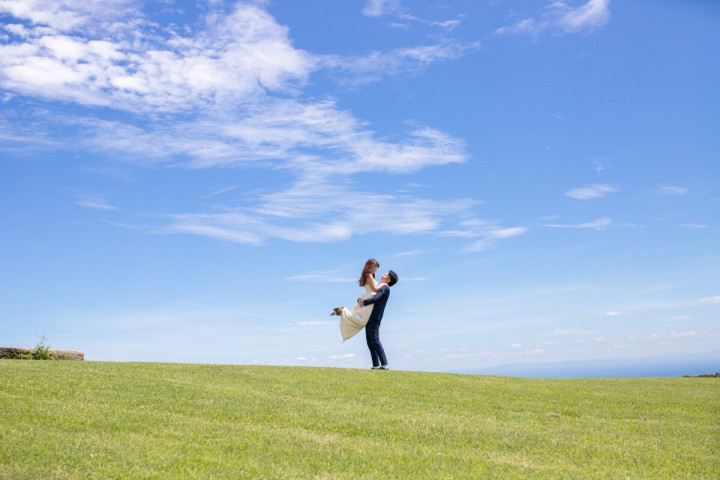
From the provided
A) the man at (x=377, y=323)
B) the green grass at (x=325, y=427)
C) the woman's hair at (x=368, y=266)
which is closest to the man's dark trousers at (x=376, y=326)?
the man at (x=377, y=323)

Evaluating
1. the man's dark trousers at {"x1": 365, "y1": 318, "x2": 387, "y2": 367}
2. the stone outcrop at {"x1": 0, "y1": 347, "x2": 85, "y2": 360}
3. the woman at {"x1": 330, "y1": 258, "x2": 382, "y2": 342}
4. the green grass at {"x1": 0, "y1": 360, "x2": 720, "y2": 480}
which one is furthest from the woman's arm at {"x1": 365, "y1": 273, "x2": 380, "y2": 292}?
the stone outcrop at {"x1": 0, "y1": 347, "x2": 85, "y2": 360}

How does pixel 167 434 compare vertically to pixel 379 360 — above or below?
below

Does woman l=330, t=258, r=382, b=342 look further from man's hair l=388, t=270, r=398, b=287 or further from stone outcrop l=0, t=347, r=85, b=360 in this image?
stone outcrop l=0, t=347, r=85, b=360

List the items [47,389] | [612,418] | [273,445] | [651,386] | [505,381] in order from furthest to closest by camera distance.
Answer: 1. [651,386]
2. [505,381]
3. [612,418]
4. [47,389]
5. [273,445]

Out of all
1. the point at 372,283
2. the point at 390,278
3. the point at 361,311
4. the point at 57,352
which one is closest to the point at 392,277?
the point at 390,278

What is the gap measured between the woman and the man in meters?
0.17

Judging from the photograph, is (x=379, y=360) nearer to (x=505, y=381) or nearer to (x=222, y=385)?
(x=505, y=381)

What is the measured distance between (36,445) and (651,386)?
65.2ft

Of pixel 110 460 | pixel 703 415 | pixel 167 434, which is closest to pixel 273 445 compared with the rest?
pixel 167 434

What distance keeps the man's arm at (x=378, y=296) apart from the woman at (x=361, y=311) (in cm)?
18

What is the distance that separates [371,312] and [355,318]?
58cm

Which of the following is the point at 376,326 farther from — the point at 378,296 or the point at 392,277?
the point at 392,277

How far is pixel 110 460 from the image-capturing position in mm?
8852

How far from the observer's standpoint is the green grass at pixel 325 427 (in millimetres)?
9109
